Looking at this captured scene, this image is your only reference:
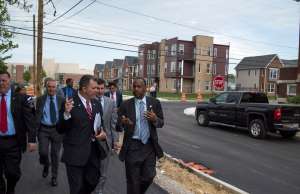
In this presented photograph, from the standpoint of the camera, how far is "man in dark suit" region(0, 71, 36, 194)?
5609 millimetres

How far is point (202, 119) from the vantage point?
19.3 meters

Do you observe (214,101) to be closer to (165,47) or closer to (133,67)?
(165,47)

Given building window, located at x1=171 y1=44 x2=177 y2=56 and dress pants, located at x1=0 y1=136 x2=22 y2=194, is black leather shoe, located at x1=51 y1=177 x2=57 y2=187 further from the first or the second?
building window, located at x1=171 y1=44 x2=177 y2=56

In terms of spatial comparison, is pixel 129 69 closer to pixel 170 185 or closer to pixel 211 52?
pixel 211 52

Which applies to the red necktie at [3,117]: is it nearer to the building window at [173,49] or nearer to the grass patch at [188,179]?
the grass patch at [188,179]

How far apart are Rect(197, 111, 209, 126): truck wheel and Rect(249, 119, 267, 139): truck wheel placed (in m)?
3.44

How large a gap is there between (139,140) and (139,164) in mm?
306

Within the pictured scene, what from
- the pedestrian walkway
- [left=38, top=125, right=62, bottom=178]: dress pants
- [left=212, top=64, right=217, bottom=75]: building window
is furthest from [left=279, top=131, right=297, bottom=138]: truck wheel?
[left=212, top=64, right=217, bottom=75]: building window

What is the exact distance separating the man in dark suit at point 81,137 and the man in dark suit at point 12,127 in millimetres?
991

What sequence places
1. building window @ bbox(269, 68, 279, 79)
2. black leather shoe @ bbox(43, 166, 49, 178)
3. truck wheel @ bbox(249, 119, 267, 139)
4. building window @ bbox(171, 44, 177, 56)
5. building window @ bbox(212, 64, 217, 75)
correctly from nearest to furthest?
black leather shoe @ bbox(43, 166, 49, 178) < truck wheel @ bbox(249, 119, 267, 139) < building window @ bbox(269, 68, 279, 79) < building window @ bbox(171, 44, 177, 56) < building window @ bbox(212, 64, 217, 75)

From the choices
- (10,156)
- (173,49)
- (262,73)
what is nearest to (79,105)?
(10,156)

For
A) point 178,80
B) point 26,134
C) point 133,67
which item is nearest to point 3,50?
point 26,134

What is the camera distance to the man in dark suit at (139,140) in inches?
214

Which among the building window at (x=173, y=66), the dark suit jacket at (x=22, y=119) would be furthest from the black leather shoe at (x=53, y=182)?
the building window at (x=173, y=66)
